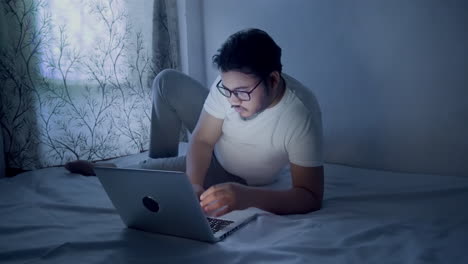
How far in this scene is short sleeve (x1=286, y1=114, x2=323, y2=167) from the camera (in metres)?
0.91

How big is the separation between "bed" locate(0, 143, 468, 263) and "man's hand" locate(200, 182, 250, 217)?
0.21 feet

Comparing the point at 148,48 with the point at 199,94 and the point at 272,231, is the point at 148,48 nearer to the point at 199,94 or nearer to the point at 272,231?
the point at 199,94

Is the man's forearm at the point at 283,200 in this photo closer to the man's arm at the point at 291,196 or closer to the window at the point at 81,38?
the man's arm at the point at 291,196

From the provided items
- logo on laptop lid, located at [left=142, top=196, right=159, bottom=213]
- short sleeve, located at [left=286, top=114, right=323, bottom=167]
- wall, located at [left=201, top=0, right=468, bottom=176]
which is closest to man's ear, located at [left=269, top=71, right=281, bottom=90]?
short sleeve, located at [left=286, top=114, right=323, bottom=167]

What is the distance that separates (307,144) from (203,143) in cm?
37

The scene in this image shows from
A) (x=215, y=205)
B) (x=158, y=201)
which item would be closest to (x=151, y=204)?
(x=158, y=201)

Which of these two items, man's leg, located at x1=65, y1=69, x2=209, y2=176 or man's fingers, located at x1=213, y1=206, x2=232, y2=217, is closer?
man's fingers, located at x1=213, y1=206, x2=232, y2=217

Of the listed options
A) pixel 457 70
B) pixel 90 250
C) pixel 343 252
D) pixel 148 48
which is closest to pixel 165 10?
pixel 148 48

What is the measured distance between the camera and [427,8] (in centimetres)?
129

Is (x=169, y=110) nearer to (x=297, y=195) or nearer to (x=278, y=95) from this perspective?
(x=278, y=95)

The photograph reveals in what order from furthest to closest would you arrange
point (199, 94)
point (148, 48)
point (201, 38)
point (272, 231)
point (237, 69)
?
point (201, 38)
point (148, 48)
point (199, 94)
point (237, 69)
point (272, 231)

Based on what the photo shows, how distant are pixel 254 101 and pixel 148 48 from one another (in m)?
1.29

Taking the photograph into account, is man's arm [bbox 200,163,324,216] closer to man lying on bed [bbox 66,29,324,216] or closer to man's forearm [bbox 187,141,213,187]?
man lying on bed [bbox 66,29,324,216]

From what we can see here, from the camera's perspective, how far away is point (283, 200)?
2.98ft
